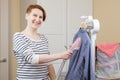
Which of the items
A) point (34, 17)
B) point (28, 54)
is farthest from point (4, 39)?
point (28, 54)

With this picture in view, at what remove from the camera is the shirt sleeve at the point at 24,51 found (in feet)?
4.99

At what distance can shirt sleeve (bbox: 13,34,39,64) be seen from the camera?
59.9 inches

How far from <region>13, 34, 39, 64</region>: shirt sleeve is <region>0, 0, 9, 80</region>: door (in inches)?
55.7

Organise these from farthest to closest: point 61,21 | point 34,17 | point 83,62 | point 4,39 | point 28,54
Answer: point 4,39, point 61,21, point 34,17, point 28,54, point 83,62

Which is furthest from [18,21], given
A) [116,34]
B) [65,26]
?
[116,34]

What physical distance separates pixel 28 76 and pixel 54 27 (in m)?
1.13

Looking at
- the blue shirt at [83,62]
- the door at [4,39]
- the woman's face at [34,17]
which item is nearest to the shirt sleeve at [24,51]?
the woman's face at [34,17]

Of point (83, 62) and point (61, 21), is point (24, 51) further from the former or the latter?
point (61, 21)

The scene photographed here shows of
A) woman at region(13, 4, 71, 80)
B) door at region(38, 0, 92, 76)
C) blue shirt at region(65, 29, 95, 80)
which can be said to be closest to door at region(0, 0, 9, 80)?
door at region(38, 0, 92, 76)

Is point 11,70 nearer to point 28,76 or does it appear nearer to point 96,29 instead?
point 28,76

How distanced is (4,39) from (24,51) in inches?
59.7

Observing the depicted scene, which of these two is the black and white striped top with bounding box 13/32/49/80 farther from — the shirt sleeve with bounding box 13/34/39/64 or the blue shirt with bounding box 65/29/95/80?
the blue shirt with bounding box 65/29/95/80

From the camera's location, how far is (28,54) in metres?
1.55

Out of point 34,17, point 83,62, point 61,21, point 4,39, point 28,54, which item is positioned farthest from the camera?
point 4,39
